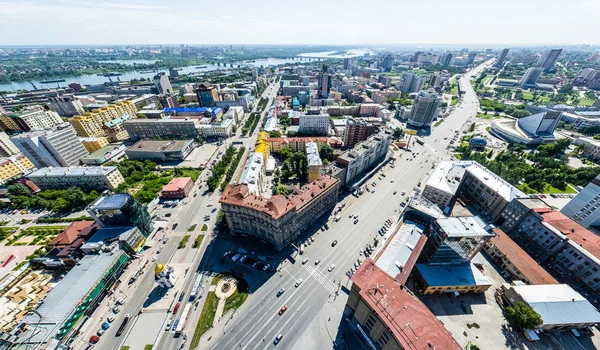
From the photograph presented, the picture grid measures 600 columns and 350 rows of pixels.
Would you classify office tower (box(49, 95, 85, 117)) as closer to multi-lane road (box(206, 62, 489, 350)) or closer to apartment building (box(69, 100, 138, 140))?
apartment building (box(69, 100, 138, 140))

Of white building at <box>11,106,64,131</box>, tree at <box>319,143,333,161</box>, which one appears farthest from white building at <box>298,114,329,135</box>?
white building at <box>11,106,64,131</box>

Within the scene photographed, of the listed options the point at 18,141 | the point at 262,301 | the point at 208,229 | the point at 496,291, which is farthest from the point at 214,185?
the point at 496,291

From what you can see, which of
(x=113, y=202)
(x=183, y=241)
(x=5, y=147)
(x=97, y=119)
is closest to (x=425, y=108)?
(x=183, y=241)

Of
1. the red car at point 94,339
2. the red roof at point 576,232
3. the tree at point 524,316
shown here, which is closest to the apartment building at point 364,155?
the red roof at point 576,232

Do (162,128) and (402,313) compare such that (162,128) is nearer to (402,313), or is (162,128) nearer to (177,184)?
(177,184)

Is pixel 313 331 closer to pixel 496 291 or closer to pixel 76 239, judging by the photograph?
pixel 496 291

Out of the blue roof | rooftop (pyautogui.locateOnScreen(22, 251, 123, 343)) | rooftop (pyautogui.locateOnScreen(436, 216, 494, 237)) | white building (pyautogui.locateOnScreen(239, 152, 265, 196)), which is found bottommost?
rooftop (pyautogui.locateOnScreen(22, 251, 123, 343))
